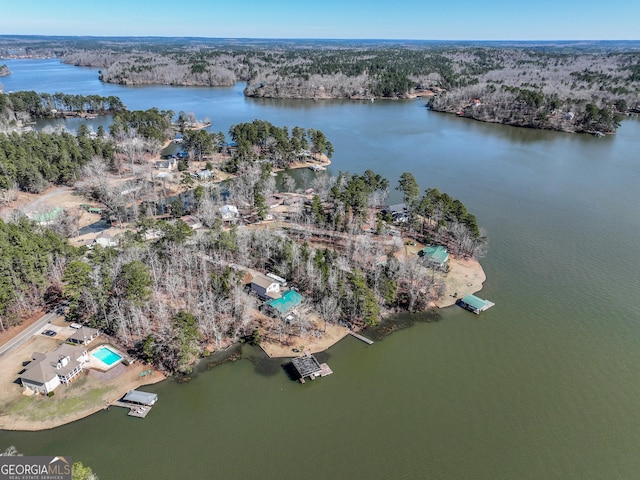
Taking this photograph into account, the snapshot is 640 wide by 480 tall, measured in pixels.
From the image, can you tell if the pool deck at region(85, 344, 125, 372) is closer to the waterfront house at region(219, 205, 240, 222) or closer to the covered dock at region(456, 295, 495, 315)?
the waterfront house at region(219, 205, 240, 222)

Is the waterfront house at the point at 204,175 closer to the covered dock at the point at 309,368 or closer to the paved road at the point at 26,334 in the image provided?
the paved road at the point at 26,334

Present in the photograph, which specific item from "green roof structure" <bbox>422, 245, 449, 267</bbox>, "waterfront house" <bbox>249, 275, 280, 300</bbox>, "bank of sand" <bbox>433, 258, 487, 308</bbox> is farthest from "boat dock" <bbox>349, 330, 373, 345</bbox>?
"green roof structure" <bbox>422, 245, 449, 267</bbox>

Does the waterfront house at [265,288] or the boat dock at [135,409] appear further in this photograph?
the waterfront house at [265,288]

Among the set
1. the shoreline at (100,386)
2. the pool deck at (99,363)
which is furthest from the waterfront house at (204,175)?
the pool deck at (99,363)

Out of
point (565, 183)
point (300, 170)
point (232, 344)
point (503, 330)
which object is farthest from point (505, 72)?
point (232, 344)

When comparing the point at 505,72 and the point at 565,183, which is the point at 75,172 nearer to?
the point at 565,183
